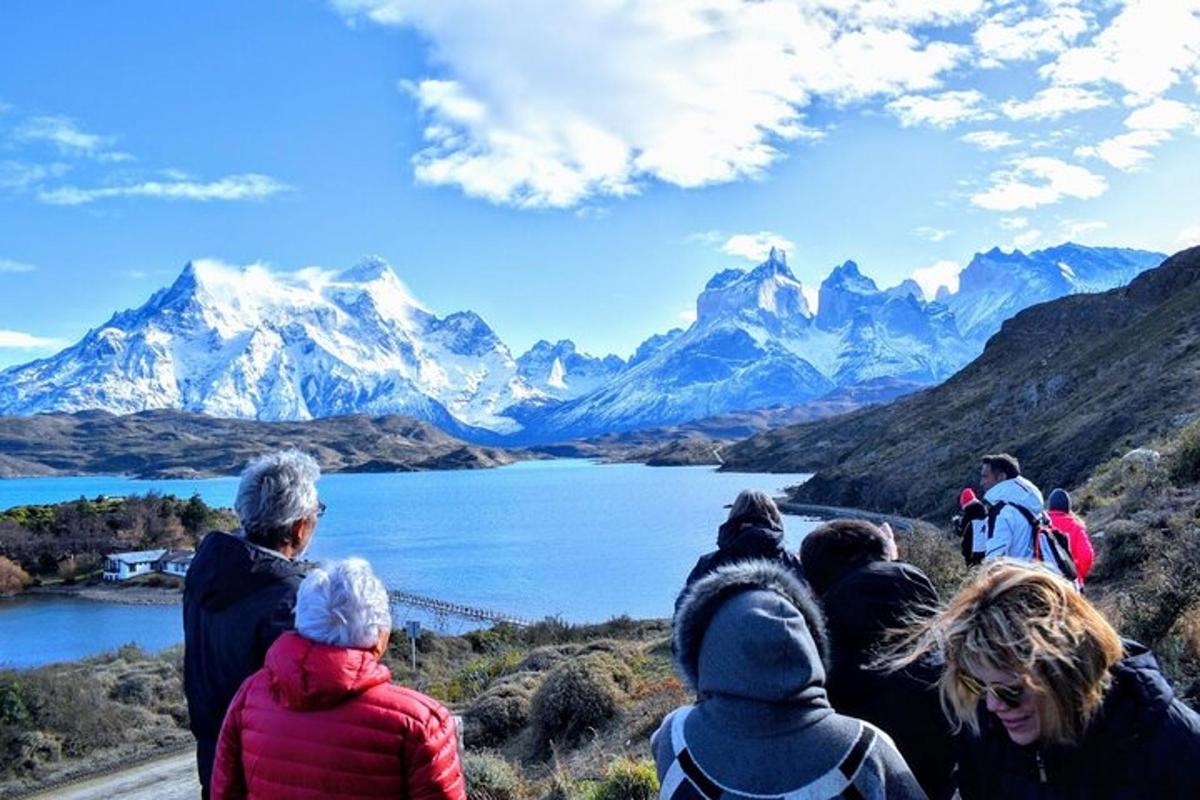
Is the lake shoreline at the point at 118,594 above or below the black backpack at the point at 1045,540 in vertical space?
below

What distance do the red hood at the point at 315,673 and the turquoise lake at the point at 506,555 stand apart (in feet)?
20.8

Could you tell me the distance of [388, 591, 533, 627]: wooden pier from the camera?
111ft

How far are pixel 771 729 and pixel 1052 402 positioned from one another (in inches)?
2358

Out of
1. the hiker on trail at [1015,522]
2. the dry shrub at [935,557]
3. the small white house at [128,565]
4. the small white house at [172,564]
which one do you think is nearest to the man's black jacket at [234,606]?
the hiker on trail at [1015,522]

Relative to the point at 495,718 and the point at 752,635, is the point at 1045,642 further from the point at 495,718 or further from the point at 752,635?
the point at 495,718

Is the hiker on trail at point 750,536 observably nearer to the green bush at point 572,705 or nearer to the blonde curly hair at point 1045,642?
the blonde curly hair at point 1045,642

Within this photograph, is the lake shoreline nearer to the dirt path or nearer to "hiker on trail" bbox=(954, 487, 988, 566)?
the dirt path

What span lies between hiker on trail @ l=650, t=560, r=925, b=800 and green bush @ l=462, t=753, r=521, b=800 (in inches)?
237

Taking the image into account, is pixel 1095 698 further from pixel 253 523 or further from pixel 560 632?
pixel 560 632

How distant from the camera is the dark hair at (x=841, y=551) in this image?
314 centimetres

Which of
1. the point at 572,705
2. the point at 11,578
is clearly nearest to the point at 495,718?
the point at 572,705

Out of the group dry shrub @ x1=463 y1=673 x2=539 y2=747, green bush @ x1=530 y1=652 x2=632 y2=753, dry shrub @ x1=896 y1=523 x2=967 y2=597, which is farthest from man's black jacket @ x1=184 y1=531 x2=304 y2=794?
dry shrub @ x1=896 y1=523 x2=967 y2=597

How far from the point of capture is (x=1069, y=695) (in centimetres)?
190

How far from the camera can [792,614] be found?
6.36 ft
